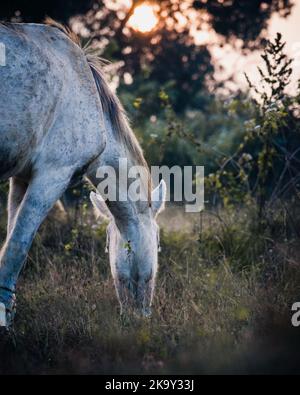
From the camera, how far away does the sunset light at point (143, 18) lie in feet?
33.6

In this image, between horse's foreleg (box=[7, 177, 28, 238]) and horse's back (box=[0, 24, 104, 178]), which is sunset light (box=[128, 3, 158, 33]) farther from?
horse's foreleg (box=[7, 177, 28, 238])

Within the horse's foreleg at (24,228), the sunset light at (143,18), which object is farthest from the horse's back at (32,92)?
the sunset light at (143,18)

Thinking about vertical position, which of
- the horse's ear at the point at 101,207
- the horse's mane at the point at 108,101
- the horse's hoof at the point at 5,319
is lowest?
the horse's hoof at the point at 5,319

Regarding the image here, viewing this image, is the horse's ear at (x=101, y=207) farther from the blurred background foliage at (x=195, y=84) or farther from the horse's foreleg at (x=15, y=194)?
the blurred background foliage at (x=195, y=84)

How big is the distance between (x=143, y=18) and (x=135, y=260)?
773cm

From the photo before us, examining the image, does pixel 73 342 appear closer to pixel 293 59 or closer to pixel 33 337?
pixel 33 337

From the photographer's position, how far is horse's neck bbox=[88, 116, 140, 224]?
182 inches

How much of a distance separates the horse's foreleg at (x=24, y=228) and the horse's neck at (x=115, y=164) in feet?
2.22

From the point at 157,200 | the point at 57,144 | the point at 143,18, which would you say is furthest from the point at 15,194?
the point at 143,18

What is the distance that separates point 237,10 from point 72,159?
913 cm

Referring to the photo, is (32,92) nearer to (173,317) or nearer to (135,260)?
(135,260)

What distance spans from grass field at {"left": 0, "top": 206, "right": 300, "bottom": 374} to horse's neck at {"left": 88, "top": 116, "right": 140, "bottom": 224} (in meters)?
0.71

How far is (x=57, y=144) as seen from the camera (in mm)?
4039
